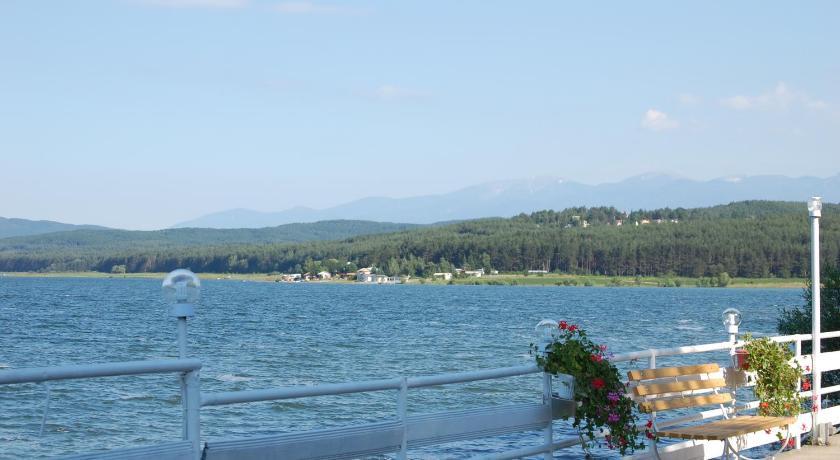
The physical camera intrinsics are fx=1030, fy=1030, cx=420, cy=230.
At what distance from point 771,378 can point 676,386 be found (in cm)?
137

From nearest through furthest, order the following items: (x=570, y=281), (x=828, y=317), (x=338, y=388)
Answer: (x=338, y=388), (x=828, y=317), (x=570, y=281)

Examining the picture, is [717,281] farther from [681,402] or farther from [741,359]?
[681,402]

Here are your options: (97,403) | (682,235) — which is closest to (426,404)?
(97,403)

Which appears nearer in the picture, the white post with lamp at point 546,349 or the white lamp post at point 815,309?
the white post with lamp at point 546,349

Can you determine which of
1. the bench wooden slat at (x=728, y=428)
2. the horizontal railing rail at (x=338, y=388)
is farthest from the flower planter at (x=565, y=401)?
the bench wooden slat at (x=728, y=428)

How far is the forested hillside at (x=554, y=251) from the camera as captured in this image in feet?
385

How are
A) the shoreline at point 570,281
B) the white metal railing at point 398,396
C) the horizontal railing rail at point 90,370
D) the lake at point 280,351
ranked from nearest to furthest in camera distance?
the horizontal railing rail at point 90,370, the white metal railing at point 398,396, the lake at point 280,351, the shoreline at point 570,281

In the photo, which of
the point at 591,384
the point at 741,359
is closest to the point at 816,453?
the point at 741,359

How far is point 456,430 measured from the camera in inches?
221

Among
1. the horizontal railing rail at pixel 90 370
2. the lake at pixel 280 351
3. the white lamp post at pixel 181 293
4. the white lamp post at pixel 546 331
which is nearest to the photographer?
the horizontal railing rail at pixel 90 370

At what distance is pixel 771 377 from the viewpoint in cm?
824

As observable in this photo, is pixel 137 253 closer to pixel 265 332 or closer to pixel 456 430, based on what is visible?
pixel 265 332

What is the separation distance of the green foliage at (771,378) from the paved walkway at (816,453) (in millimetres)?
400

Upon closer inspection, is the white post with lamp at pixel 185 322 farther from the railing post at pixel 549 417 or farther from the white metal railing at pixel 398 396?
the railing post at pixel 549 417
